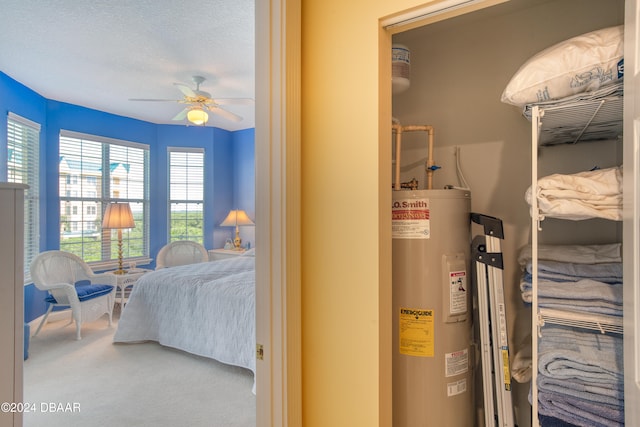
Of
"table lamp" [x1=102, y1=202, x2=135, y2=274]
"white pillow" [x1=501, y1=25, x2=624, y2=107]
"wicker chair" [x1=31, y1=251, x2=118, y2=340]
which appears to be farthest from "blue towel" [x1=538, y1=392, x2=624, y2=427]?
"table lamp" [x1=102, y1=202, x2=135, y2=274]

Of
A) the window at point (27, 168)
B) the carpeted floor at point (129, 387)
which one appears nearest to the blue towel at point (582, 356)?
the carpeted floor at point (129, 387)

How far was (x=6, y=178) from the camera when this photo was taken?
3480 millimetres

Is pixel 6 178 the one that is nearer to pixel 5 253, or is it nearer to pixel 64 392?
pixel 64 392

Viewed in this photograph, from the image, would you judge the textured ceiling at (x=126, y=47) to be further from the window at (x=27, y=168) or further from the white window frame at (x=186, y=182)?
the white window frame at (x=186, y=182)

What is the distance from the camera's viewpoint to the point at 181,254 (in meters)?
5.11

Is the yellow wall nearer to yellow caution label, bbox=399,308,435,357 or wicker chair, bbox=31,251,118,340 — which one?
yellow caution label, bbox=399,308,435,357

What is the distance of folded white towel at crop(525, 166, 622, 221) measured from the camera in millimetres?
1115

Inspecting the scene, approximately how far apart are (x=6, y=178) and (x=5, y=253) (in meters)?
3.03

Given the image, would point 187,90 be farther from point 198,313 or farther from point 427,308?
point 427,308

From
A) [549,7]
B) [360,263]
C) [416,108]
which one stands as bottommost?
[360,263]

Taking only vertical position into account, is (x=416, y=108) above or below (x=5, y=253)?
above

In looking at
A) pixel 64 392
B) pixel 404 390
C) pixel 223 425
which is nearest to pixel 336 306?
pixel 404 390

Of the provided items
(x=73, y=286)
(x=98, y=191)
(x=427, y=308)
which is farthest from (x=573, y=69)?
(x=98, y=191)

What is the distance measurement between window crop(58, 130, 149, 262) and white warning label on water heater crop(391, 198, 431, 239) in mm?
Answer: 4517
